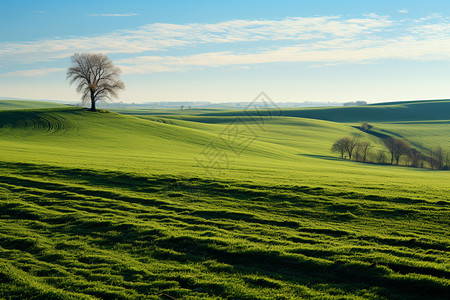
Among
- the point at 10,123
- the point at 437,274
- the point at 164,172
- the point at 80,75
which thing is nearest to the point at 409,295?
the point at 437,274

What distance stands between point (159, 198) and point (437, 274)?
11340mm

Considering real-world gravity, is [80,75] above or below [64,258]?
above

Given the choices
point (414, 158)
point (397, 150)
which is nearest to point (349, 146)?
point (397, 150)

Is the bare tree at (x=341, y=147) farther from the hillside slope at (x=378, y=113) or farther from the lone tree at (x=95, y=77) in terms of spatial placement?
the hillside slope at (x=378, y=113)

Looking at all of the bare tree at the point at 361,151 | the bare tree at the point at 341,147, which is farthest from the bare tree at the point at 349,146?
the bare tree at the point at 361,151

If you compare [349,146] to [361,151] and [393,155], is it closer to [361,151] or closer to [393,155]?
[361,151]

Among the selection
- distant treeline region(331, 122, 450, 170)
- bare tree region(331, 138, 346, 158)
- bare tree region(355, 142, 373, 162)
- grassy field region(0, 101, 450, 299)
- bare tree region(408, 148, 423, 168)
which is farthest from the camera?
bare tree region(331, 138, 346, 158)

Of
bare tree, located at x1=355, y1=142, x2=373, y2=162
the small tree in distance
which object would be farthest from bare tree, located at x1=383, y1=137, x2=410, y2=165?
the small tree in distance

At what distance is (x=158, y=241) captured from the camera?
1110 cm

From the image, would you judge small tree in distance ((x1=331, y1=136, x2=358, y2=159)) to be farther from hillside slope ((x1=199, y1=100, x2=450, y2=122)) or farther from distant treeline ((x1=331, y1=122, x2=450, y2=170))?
hillside slope ((x1=199, y1=100, x2=450, y2=122))

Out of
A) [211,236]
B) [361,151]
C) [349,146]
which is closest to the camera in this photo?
[211,236]

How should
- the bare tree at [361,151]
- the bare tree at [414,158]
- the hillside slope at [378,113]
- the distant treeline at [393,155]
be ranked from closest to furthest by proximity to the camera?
the bare tree at [414,158], the distant treeline at [393,155], the bare tree at [361,151], the hillside slope at [378,113]

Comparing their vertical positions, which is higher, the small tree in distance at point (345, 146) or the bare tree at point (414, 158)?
the small tree in distance at point (345, 146)

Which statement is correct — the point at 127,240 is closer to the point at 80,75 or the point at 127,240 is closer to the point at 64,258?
the point at 64,258
